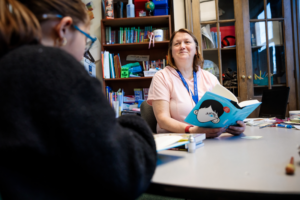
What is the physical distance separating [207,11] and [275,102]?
1.74m

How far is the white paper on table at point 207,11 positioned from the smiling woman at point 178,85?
1.40 m

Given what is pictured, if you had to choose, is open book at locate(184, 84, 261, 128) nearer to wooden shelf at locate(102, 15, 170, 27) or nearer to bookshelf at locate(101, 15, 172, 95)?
bookshelf at locate(101, 15, 172, 95)

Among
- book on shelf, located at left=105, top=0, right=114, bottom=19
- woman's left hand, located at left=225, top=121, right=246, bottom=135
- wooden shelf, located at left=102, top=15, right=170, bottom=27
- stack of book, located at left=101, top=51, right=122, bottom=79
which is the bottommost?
woman's left hand, located at left=225, top=121, right=246, bottom=135

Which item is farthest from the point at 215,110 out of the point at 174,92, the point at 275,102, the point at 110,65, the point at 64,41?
the point at 110,65

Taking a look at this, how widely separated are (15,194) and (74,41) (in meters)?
0.38

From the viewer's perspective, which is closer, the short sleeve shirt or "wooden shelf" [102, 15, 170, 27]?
the short sleeve shirt

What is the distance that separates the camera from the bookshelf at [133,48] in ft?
9.73

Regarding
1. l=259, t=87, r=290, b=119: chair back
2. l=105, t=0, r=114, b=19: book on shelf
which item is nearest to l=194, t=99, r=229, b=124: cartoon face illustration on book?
l=259, t=87, r=290, b=119: chair back

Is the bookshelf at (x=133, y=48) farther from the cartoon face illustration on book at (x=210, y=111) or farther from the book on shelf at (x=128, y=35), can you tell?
the cartoon face illustration on book at (x=210, y=111)

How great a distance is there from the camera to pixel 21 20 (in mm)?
420

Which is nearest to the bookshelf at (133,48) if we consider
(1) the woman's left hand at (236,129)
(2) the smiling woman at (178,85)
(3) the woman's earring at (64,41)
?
(2) the smiling woman at (178,85)

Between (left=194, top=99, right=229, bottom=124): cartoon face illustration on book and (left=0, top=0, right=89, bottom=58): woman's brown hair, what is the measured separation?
25.8 inches

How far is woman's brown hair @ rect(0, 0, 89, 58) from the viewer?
0.41 meters

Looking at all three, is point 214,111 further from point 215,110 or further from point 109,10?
point 109,10
